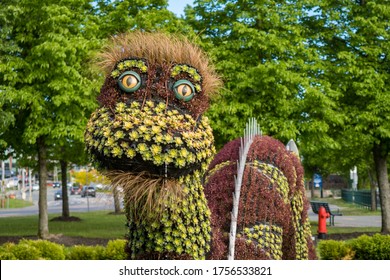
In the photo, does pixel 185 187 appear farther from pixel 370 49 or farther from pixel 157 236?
pixel 370 49

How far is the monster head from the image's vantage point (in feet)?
11.0

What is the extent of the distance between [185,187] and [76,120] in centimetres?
1079

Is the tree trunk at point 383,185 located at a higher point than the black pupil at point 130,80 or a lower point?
lower

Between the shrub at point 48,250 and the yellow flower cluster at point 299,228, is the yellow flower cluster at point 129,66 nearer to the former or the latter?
the yellow flower cluster at point 299,228

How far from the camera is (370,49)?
16.4m

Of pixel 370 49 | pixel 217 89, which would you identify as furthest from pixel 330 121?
pixel 217 89

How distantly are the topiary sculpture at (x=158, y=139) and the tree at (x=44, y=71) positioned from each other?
9333 mm

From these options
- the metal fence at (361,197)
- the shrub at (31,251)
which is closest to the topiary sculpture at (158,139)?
the shrub at (31,251)

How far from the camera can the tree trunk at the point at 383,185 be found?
17188 millimetres

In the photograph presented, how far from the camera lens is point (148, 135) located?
334 cm

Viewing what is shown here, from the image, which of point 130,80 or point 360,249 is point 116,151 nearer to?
point 130,80

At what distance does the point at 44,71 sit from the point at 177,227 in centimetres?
1108

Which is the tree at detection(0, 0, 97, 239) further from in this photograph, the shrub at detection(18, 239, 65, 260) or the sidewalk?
the sidewalk

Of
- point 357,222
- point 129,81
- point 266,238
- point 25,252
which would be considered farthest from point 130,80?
point 357,222
